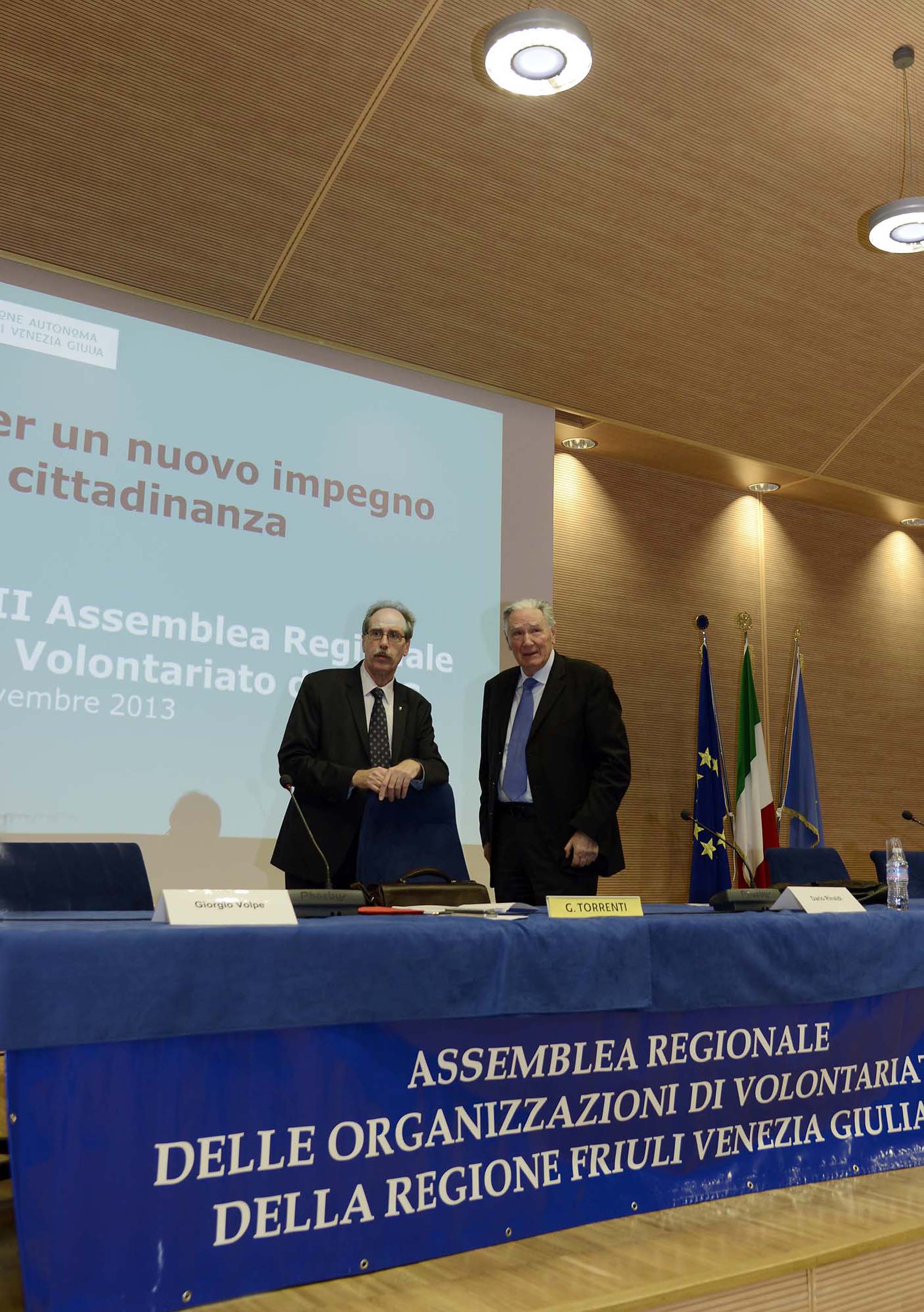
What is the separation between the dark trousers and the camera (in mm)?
2682

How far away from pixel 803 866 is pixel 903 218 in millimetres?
2323

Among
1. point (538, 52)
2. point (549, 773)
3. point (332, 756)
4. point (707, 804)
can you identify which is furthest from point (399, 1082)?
Result: point (707, 804)

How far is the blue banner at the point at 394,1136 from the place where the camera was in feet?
4.06

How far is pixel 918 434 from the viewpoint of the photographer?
6027 mm

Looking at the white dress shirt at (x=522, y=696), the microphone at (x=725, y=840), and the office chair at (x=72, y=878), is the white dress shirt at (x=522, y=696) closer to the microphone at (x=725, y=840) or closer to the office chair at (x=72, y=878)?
the microphone at (x=725, y=840)

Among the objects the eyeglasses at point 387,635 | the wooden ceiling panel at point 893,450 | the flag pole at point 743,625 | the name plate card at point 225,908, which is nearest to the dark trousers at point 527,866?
the eyeglasses at point 387,635

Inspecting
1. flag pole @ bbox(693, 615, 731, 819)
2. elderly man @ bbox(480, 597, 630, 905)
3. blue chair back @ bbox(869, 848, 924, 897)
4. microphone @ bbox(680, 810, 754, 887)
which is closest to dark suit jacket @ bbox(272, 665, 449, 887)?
elderly man @ bbox(480, 597, 630, 905)

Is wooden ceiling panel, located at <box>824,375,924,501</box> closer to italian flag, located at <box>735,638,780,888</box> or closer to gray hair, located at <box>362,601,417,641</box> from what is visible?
italian flag, located at <box>735,638,780,888</box>

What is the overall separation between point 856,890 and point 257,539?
8.68 ft

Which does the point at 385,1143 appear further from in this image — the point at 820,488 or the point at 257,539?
the point at 820,488

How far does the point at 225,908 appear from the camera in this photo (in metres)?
1.41

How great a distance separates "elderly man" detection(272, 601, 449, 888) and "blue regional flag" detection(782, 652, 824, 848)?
11.8 feet

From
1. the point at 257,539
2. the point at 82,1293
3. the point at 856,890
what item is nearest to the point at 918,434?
the point at 257,539

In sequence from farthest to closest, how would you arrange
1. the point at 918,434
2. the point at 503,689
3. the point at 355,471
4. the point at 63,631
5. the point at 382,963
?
the point at 918,434, the point at 355,471, the point at 63,631, the point at 503,689, the point at 382,963
